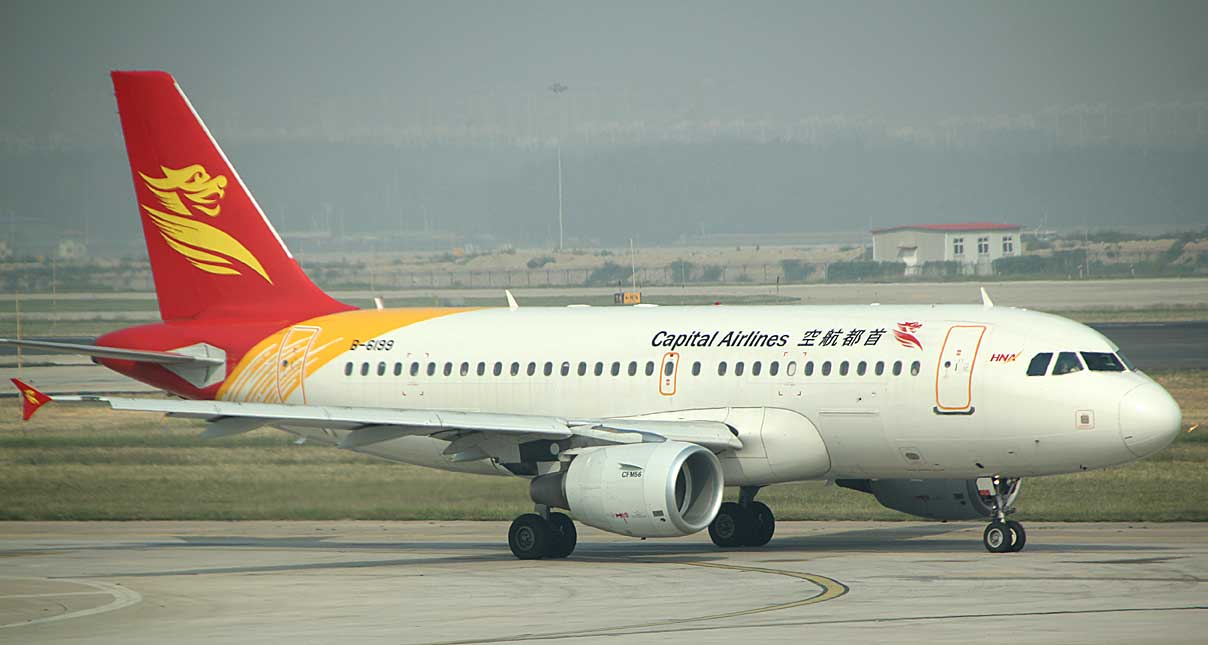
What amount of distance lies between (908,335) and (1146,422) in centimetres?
406

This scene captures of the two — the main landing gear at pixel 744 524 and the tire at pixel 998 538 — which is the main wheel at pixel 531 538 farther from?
the tire at pixel 998 538

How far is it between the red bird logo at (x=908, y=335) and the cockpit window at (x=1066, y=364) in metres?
2.19

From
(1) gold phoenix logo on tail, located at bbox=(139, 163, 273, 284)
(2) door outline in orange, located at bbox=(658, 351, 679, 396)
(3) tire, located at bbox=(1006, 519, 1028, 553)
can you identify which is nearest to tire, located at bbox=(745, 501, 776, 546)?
(2) door outline in orange, located at bbox=(658, 351, 679, 396)

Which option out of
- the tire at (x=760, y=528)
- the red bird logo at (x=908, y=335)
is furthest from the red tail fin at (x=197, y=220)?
Answer: the red bird logo at (x=908, y=335)

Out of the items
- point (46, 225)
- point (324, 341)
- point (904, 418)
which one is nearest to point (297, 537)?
point (324, 341)

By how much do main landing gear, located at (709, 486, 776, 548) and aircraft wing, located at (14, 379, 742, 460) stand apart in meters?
2.38

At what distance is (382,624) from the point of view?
20438 millimetres

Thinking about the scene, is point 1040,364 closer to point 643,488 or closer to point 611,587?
point 643,488

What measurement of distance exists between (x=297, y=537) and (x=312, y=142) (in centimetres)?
15526

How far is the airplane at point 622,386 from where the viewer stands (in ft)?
89.2

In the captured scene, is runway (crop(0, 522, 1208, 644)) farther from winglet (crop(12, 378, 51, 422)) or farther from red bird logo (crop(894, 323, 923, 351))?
red bird logo (crop(894, 323, 923, 351))

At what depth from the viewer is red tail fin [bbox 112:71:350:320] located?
3559 centimetres

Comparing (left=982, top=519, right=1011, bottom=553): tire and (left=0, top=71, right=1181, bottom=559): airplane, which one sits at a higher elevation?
(left=0, top=71, right=1181, bottom=559): airplane

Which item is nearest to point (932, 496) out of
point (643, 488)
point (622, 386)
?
point (622, 386)
